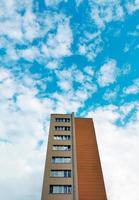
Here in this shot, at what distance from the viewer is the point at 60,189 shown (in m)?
37.8

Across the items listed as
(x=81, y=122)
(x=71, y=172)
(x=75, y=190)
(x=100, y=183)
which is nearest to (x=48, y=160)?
(x=71, y=172)

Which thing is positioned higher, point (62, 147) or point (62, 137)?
point (62, 137)

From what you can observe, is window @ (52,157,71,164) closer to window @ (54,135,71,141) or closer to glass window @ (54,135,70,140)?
window @ (54,135,71,141)

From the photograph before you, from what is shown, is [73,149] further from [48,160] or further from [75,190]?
[75,190]

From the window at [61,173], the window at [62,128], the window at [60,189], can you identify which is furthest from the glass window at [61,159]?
the window at [62,128]

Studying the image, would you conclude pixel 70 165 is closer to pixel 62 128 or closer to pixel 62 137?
pixel 62 137

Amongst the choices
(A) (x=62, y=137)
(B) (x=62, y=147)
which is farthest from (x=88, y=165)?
(A) (x=62, y=137)

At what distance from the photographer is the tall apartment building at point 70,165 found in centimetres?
3788

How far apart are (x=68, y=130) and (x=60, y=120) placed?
3503 millimetres

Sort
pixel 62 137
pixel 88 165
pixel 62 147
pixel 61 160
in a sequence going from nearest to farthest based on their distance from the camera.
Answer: pixel 61 160, pixel 62 147, pixel 88 165, pixel 62 137

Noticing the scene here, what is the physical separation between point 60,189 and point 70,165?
16.7 ft

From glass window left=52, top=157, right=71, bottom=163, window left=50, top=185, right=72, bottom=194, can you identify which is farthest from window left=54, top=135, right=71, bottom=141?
window left=50, top=185, right=72, bottom=194

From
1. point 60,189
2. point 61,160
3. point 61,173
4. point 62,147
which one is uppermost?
point 62,147

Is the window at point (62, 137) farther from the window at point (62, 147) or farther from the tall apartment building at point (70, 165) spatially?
the window at point (62, 147)
